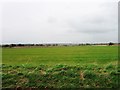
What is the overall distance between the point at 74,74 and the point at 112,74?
1.62m

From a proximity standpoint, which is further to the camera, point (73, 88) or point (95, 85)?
point (95, 85)

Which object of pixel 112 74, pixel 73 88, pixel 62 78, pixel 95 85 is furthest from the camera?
pixel 112 74

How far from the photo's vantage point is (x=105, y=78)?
10.2 metres

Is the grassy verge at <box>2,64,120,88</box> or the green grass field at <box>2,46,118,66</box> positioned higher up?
the grassy verge at <box>2,64,120,88</box>

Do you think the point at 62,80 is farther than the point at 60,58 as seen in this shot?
No

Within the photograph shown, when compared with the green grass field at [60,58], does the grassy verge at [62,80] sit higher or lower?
higher

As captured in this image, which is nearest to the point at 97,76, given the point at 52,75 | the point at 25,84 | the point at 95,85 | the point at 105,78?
the point at 105,78

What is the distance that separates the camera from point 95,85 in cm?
935

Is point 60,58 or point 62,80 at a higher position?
point 62,80

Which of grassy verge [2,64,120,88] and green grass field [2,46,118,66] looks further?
green grass field [2,46,118,66]

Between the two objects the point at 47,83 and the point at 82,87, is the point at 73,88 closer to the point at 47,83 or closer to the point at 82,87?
the point at 82,87

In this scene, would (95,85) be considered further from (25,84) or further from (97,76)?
(25,84)

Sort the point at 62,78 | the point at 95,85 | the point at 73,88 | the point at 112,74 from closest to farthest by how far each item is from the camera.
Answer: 1. the point at 73,88
2. the point at 95,85
3. the point at 62,78
4. the point at 112,74

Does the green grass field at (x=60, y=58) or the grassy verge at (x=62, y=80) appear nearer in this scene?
the grassy verge at (x=62, y=80)
